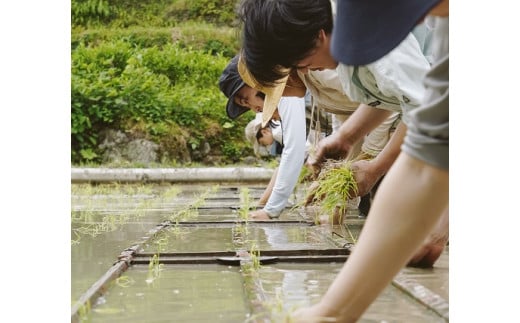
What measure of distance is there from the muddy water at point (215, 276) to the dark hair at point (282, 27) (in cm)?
65

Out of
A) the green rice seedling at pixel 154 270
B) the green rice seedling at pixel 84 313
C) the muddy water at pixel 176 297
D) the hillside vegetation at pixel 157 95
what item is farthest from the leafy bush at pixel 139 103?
the green rice seedling at pixel 84 313

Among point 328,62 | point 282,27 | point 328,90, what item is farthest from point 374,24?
point 328,90

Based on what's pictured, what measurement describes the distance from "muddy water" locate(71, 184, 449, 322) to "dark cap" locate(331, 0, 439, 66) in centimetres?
53

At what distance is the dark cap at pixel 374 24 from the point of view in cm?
104

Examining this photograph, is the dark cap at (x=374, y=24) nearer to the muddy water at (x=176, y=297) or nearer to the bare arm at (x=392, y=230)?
the bare arm at (x=392, y=230)

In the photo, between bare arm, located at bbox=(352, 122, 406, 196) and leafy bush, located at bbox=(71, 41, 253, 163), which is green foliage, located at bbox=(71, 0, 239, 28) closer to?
leafy bush, located at bbox=(71, 41, 253, 163)

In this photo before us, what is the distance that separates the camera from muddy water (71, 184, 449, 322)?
4.84 feet

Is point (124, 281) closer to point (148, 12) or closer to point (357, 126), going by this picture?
point (357, 126)

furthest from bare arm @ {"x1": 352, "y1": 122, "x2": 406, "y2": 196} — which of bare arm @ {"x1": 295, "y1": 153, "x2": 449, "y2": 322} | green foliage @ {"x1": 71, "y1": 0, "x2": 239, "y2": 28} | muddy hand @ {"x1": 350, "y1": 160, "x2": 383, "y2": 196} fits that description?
green foliage @ {"x1": 71, "y1": 0, "x2": 239, "y2": 28}

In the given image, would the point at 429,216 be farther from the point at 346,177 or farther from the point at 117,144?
the point at 117,144

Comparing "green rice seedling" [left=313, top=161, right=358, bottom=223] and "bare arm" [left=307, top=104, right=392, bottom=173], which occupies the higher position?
"bare arm" [left=307, top=104, right=392, bottom=173]
